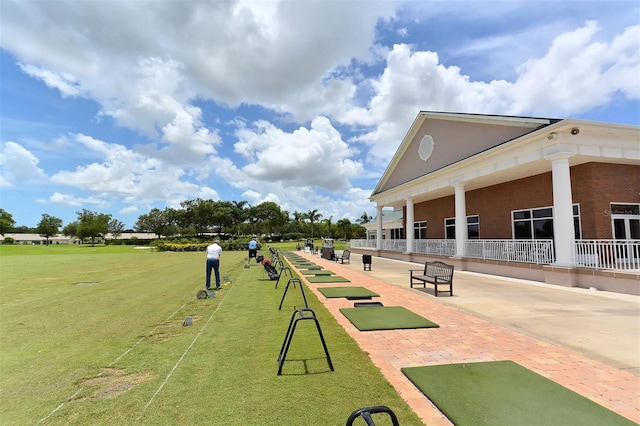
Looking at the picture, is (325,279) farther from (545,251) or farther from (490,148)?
→ (490,148)

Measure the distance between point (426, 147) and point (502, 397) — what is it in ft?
68.8

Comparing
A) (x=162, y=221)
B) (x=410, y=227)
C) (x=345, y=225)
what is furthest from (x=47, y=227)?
(x=410, y=227)

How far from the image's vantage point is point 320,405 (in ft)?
11.9

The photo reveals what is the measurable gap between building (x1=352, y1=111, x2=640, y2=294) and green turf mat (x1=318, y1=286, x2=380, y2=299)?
694 cm

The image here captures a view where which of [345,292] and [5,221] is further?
[5,221]

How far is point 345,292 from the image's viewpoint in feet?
36.0

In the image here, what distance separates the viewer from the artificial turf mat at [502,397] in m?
3.36

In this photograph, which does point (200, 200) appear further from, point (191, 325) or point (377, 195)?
point (191, 325)

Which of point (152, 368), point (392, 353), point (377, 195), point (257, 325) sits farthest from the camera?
point (377, 195)

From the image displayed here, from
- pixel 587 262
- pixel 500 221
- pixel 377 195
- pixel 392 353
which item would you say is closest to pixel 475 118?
pixel 500 221

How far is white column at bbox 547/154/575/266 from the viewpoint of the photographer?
11.3m

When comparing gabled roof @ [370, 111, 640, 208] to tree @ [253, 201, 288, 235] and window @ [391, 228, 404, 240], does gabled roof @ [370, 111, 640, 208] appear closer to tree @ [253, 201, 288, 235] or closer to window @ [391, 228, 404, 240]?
window @ [391, 228, 404, 240]

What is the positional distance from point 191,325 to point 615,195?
654 inches

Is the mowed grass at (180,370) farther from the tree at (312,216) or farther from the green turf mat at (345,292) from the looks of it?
the tree at (312,216)
